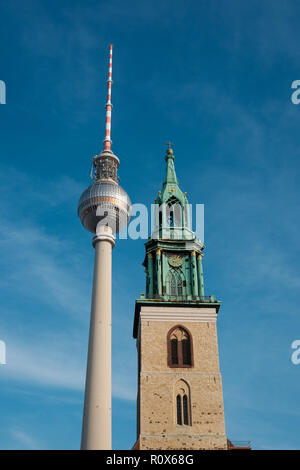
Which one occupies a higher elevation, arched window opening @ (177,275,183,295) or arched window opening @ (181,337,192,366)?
arched window opening @ (177,275,183,295)

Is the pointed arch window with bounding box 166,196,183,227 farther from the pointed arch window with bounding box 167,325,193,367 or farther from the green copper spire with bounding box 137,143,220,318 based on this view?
the pointed arch window with bounding box 167,325,193,367

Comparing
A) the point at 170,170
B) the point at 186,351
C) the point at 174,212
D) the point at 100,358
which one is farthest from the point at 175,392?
the point at 170,170

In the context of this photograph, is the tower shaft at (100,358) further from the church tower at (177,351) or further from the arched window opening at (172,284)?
the arched window opening at (172,284)

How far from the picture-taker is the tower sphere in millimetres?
61344

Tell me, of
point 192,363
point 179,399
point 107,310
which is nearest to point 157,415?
point 179,399

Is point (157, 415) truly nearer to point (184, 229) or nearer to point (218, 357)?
point (218, 357)

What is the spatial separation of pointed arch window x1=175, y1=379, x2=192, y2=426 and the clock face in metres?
14.0

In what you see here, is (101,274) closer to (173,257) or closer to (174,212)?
(173,257)

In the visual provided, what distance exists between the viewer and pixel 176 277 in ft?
211

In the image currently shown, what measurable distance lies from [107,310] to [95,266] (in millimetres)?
5422

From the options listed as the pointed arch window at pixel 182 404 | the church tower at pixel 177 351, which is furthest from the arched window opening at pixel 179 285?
the pointed arch window at pixel 182 404

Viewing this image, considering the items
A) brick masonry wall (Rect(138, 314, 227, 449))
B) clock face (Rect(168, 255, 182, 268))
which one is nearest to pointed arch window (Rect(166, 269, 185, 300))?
clock face (Rect(168, 255, 182, 268))

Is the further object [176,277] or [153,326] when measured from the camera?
[176,277]
